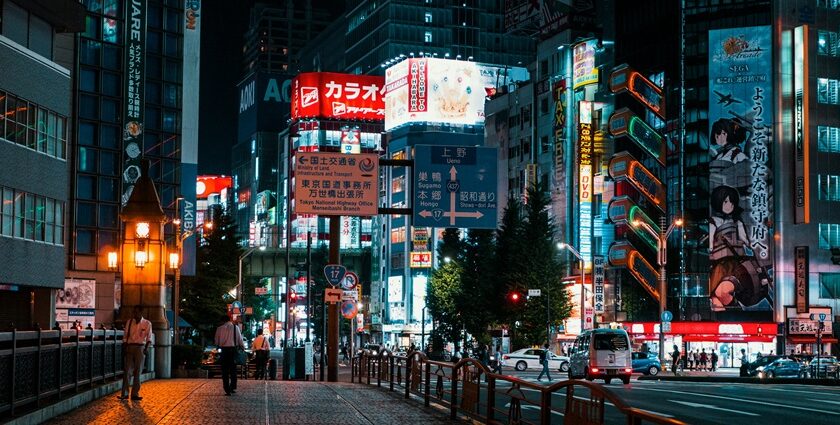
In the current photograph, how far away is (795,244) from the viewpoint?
8088 centimetres

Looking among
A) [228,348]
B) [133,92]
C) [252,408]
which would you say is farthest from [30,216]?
[133,92]

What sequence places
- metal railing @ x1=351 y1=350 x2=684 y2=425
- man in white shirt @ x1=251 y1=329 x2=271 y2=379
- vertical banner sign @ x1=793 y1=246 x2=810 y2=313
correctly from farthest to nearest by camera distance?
vertical banner sign @ x1=793 y1=246 x2=810 y2=313, man in white shirt @ x1=251 y1=329 x2=271 y2=379, metal railing @ x1=351 y1=350 x2=684 y2=425

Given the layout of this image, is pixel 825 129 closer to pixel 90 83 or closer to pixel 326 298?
pixel 90 83

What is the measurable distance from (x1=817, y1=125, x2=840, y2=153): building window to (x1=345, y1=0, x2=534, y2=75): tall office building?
99.9 metres

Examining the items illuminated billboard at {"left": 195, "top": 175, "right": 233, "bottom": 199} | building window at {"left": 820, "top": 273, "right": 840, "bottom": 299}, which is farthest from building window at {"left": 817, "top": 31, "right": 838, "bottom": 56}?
illuminated billboard at {"left": 195, "top": 175, "right": 233, "bottom": 199}

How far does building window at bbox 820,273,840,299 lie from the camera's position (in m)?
80.4

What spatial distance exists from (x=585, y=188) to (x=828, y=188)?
2141 centimetres

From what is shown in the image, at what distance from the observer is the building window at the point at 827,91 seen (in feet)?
263

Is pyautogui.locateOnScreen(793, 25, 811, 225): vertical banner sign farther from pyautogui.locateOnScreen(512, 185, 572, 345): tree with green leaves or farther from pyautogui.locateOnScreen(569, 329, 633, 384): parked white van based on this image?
pyautogui.locateOnScreen(569, 329, 633, 384): parked white van

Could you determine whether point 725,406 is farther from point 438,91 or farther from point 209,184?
point 209,184

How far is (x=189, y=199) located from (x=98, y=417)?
6122 centimetres

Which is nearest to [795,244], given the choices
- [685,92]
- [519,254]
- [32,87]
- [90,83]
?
[685,92]

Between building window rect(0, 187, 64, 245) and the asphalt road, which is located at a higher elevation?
building window rect(0, 187, 64, 245)

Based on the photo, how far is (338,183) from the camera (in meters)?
38.0
